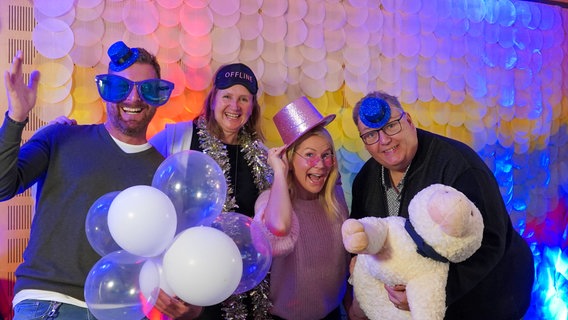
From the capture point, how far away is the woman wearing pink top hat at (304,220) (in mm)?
2035

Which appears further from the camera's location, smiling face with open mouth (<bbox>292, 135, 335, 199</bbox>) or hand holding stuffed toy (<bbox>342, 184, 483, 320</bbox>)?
smiling face with open mouth (<bbox>292, 135, 335, 199</bbox>)

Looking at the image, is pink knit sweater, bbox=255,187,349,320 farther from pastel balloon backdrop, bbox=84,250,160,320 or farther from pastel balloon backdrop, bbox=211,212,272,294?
pastel balloon backdrop, bbox=84,250,160,320

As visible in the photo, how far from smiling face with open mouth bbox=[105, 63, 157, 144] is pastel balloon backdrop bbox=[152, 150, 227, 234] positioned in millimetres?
431

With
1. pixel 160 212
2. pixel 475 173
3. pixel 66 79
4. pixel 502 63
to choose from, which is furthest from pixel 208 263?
pixel 502 63

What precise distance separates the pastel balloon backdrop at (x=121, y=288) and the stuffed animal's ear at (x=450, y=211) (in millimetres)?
880

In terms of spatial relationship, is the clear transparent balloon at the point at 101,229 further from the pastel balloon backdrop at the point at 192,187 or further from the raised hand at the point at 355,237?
the raised hand at the point at 355,237

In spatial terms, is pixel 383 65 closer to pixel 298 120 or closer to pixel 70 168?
pixel 298 120

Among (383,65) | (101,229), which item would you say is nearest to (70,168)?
(101,229)

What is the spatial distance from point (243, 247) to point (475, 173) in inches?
36.5

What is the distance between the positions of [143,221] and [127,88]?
0.66 metres

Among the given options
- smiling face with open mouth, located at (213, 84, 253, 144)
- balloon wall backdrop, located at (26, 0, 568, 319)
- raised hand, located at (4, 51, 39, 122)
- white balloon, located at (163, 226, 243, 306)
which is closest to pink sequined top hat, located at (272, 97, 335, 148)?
smiling face with open mouth, located at (213, 84, 253, 144)

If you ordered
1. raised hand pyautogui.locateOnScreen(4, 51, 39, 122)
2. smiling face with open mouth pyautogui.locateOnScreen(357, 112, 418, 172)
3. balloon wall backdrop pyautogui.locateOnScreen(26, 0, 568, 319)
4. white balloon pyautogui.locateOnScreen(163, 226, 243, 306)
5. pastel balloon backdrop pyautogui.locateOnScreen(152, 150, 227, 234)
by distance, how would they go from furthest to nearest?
balloon wall backdrop pyautogui.locateOnScreen(26, 0, 568, 319) → smiling face with open mouth pyautogui.locateOnScreen(357, 112, 418, 172) → raised hand pyautogui.locateOnScreen(4, 51, 39, 122) → pastel balloon backdrop pyautogui.locateOnScreen(152, 150, 227, 234) → white balloon pyautogui.locateOnScreen(163, 226, 243, 306)

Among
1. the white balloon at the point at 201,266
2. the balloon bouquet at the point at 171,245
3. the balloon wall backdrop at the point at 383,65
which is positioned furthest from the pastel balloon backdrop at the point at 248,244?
the balloon wall backdrop at the point at 383,65

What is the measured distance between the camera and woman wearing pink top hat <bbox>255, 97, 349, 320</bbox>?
6.68 feet
